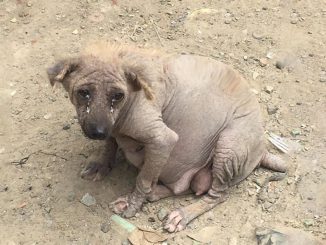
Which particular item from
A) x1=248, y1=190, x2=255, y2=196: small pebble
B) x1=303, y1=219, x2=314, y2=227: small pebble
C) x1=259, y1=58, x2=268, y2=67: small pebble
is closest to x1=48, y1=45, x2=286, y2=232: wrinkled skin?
x1=248, y1=190, x2=255, y2=196: small pebble

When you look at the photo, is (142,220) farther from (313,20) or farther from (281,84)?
(313,20)

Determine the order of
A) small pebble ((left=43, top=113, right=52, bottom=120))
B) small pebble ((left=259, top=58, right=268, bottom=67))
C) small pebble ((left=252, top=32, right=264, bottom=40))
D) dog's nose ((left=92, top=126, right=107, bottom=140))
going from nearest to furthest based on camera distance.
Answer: dog's nose ((left=92, top=126, right=107, bottom=140)), small pebble ((left=43, top=113, right=52, bottom=120)), small pebble ((left=259, top=58, right=268, bottom=67)), small pebble ((left=252, top=32, right=264, bottom=40))

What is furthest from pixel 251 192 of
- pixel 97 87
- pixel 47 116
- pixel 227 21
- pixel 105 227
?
pixel 227 21

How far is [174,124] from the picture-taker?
173 inches

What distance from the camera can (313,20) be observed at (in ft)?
19.8

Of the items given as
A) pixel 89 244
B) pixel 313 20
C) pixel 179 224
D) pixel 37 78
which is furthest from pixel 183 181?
Result: pixel 313 20

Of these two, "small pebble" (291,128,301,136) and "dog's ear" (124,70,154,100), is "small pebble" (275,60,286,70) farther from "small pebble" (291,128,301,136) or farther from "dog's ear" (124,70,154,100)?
"dog's ear" (124,70,154,100)

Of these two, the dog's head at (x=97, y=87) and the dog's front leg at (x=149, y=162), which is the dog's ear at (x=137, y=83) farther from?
the dog's front leg at (x=149, y=162)

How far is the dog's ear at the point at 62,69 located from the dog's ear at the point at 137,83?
339 mm

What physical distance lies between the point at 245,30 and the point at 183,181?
200 cm

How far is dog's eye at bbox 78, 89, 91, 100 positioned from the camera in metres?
3.88

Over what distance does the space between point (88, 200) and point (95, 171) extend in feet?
0.95

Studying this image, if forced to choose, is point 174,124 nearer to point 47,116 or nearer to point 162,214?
point 162,214

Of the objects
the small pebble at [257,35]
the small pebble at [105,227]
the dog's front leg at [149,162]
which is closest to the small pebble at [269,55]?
the small pebble at [257,35]
